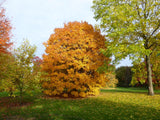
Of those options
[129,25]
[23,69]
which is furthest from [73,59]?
[129,25]

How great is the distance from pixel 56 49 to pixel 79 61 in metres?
2.94

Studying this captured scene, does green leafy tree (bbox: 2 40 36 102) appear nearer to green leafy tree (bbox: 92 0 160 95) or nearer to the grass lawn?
the grass lawn

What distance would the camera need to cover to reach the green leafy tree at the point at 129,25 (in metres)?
13.9

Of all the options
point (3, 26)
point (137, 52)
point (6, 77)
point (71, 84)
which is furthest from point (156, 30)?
point (3, 26)

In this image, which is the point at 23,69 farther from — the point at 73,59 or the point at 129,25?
the point at 129,25

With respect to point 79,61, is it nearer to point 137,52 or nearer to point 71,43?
point 71,43

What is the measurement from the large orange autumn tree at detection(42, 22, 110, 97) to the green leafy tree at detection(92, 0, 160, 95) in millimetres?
1731

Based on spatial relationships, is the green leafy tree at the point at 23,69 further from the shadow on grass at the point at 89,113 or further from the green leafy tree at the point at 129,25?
the green leafy tree at the point at 129,25

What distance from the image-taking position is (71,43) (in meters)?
14.6

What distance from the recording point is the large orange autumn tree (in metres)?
13.9

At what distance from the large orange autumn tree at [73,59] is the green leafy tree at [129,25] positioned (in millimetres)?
1731

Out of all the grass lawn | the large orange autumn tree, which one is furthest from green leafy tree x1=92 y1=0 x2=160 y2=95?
the grass lawn

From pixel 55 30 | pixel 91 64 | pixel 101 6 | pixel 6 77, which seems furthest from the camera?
pixel 101 6

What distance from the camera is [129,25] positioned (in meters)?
14.8
